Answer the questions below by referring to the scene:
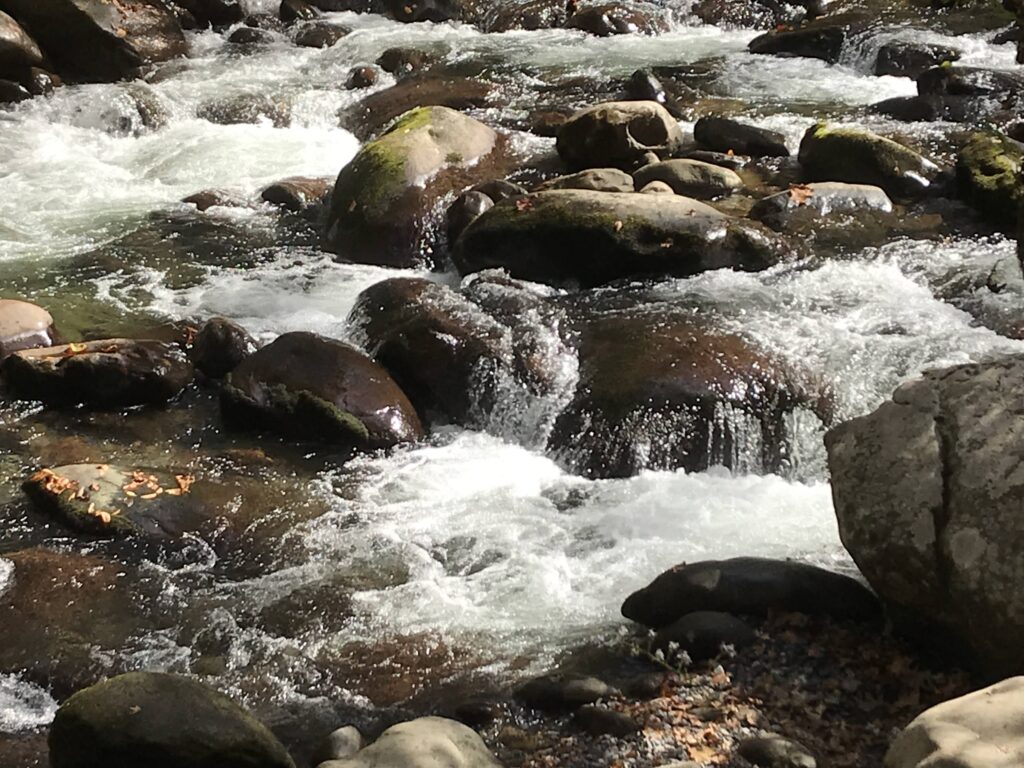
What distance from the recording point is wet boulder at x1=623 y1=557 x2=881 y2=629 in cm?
516

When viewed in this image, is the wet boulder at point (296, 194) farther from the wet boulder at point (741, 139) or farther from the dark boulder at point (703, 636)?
the dark boulder at point (703, 636)

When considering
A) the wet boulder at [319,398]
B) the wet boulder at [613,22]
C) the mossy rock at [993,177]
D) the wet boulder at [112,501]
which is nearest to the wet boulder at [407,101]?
the wet boulder at [613,22]

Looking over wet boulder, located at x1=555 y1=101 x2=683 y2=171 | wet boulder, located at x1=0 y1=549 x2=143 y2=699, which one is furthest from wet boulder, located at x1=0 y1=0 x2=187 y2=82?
wet boulder, located at x1=0 y1=549 x2=143 y2=699

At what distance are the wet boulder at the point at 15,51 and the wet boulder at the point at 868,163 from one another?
981 cm

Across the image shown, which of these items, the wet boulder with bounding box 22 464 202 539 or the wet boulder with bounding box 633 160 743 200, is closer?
the wet boulder with bounding box 22 464 202 539

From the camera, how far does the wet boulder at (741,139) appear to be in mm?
11227

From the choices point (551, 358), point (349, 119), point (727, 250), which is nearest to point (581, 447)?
point (551, 358)

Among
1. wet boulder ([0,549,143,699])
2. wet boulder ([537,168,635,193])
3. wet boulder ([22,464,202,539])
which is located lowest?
wet boulder ([0,549,143,699])

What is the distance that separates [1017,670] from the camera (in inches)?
170

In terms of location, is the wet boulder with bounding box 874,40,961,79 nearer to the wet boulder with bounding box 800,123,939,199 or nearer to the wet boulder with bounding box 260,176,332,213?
the wet boulder with bounding box 800,123,939,199

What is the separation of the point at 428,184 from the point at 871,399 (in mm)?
4624

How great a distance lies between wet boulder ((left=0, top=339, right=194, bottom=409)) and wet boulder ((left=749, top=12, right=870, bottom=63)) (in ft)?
34.2

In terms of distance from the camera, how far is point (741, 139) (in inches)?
444

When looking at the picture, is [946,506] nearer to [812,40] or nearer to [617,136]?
[617,136]
